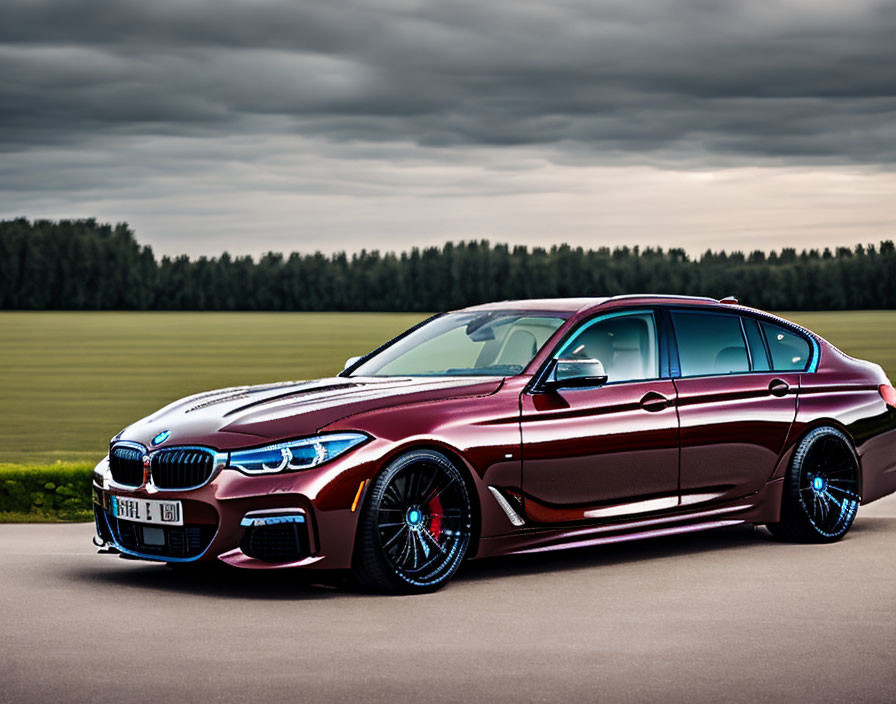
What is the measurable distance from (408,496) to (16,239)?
18742 centimetres

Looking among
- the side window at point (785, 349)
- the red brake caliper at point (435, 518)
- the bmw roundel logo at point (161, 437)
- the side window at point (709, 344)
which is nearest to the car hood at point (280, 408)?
the bmw roundel logo at point (161, 437)

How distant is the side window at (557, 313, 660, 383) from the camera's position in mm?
9156

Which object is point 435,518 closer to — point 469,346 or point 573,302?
point 469,346

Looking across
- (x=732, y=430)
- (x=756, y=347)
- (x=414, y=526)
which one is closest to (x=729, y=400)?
(x=732, y=430)

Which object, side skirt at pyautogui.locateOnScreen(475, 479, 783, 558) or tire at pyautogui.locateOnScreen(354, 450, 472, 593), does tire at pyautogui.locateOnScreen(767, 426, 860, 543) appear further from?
tire at pyautogui.locateOnScreen(354, 450, 472, 593)

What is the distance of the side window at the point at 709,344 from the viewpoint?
9602 millimetres

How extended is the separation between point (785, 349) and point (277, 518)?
4.13 meters

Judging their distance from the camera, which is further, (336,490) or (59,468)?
(59,468)

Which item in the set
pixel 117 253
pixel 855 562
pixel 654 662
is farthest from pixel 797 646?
pixel 117 253

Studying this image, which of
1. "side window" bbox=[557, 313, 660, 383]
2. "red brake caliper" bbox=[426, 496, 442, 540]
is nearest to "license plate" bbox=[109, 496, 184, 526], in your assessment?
"red brake caliper" bbox=[426, 496, 442, 540]

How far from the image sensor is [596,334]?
9.23 m

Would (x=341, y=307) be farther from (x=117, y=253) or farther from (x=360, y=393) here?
(x=360, y=393)

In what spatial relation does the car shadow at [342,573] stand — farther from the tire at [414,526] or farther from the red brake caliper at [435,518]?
the red brake caliper at [435,518]

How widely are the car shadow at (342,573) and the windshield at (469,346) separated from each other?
1205 mm
